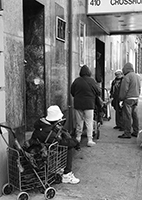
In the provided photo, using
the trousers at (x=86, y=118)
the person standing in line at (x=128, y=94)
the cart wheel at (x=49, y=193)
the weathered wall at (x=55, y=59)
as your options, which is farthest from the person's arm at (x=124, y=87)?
the cart wheel at (x=49, y=193)

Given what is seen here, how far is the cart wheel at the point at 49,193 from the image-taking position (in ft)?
12.6

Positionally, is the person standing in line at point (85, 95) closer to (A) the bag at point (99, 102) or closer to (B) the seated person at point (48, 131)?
(A) the bag at point (99, 102)

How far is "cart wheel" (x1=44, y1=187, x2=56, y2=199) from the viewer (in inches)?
151

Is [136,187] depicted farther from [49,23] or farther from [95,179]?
[49,23]

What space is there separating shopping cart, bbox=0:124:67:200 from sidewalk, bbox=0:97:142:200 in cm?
13

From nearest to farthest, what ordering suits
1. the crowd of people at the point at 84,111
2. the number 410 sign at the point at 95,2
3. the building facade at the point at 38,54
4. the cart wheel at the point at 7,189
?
1. the cart wheel at the point at 7,189
2. the crowd of people at the point at 84,111
3. the building facade at the point at 38,54
4. the number 410 sign at the point at 95,2

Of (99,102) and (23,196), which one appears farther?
(99,102)

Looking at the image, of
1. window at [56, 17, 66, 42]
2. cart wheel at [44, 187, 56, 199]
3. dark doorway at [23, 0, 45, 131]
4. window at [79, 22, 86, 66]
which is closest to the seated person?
cart wheel at [44, 187, 56, 199]

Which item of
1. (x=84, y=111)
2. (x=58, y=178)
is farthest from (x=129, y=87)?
(x=58, y=178)

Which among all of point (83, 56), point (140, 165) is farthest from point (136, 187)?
point (83, 56)

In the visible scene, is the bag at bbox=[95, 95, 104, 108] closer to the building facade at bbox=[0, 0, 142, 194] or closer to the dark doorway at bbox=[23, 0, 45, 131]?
the building facade at bbox=[0, 0, 142, 194]

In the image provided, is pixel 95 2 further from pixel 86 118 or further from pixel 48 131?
pixel 48 131

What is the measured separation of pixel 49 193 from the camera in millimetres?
3889

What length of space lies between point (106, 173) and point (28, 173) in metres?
1.49
